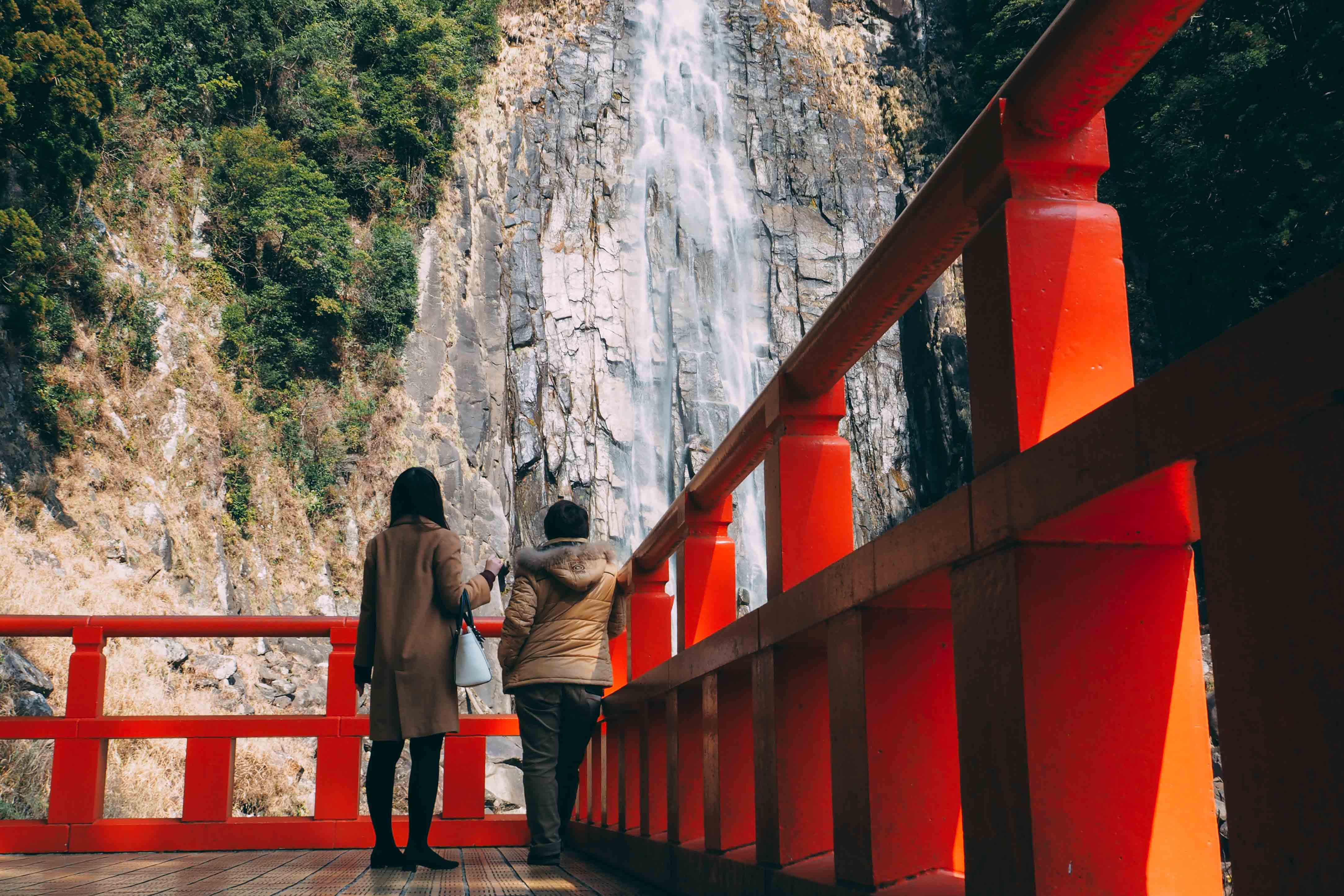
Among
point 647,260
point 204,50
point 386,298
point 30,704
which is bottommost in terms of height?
point 30,704

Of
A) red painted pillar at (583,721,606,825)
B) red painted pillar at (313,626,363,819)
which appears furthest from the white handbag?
red painted pillar at (313,626,363,819)

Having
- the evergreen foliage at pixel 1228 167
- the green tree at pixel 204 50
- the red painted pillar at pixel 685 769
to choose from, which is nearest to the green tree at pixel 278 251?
the green tree at pixel 204 50

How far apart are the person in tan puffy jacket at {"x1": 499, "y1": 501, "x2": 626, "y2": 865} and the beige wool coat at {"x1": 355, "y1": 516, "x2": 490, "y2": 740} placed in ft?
0.81

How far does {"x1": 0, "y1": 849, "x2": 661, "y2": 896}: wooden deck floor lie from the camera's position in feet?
13.3

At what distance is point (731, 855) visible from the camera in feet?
10.3

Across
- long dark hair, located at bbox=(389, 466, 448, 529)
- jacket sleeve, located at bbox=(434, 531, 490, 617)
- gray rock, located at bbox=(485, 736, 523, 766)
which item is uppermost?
long dark hair, located at bbox=(389, 466, 448, 529)

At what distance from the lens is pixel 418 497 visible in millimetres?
5316

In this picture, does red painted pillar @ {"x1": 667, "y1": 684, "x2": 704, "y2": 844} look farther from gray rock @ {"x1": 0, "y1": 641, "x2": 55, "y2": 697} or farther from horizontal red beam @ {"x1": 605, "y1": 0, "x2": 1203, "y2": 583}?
gray rock @ {"x1": 0, "y1": 641, "x2": 55, "y2": 697}

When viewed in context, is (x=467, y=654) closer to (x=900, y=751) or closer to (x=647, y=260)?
(x=900, y=751)

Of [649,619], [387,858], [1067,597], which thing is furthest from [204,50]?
[1067,597]

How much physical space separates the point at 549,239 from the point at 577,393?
13.8 ft

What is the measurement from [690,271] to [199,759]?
2523cm

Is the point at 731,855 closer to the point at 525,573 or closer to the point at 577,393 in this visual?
the point at 525,573

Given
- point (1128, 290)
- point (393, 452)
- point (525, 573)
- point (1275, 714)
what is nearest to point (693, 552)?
point (525, 573)
